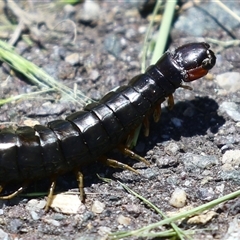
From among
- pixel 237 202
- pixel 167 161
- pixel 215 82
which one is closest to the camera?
pixel 237 202

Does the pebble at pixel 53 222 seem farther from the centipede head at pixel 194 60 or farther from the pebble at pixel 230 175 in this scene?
the centipede head at pixel 194 60

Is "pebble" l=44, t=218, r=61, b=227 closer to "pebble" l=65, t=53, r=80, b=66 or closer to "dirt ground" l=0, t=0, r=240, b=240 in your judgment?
"dirt ground" l=0, t=0, r=240, b=240

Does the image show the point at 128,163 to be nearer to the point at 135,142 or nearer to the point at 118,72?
the point at 135,142

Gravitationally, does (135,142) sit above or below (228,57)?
below

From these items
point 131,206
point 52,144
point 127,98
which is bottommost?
point 131,206

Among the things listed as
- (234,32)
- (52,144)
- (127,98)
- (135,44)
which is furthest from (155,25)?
(52,144)

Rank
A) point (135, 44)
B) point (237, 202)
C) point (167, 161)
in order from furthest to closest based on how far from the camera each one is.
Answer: point (135, 44)
point (167, 161)
point (237, 202)

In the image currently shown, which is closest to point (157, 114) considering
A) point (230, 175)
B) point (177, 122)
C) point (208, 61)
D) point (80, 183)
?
point (177, 122)
